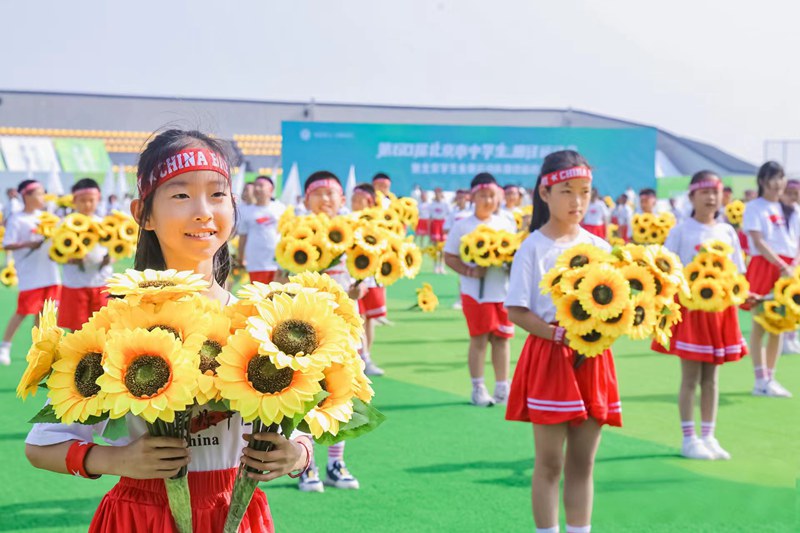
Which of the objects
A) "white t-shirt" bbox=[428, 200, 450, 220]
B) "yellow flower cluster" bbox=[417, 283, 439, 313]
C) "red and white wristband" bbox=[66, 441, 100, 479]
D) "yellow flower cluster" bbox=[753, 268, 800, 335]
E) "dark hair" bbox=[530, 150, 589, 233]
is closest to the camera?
"red and white wristband" bbox=[66, 441, 100, 479]

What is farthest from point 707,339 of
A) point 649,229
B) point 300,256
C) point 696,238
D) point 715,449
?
point 649,229

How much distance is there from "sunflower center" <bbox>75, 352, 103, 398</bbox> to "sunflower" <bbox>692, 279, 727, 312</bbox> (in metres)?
5.15

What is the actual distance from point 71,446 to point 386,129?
28.8m

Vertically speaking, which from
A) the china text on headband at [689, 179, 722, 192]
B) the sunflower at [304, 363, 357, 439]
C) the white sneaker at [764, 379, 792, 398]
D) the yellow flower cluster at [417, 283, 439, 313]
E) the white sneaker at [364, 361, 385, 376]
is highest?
the china text on headband at [689, 179, 722, 192]

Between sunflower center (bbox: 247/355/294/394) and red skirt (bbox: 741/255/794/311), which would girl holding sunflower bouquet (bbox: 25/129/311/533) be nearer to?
sunflower center (bbox: 247/355/294/394)

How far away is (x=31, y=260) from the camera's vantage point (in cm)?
975

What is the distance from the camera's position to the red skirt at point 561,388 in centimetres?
407

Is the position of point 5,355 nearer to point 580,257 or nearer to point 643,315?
point 580,257

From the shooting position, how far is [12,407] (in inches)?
301

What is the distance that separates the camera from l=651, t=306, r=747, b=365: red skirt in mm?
6242

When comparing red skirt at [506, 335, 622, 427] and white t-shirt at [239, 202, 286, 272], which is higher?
white t-shirt at [239, 202, 286, 272]

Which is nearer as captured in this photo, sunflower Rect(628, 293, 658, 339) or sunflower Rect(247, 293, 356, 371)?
sunflower Rect(247, 293, 356, 371)

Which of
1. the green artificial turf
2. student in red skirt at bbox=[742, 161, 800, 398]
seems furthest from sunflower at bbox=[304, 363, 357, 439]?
student in red skirt at bbox=[742, 161, 800, 398]

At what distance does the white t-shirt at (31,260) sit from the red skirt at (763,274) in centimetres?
728
